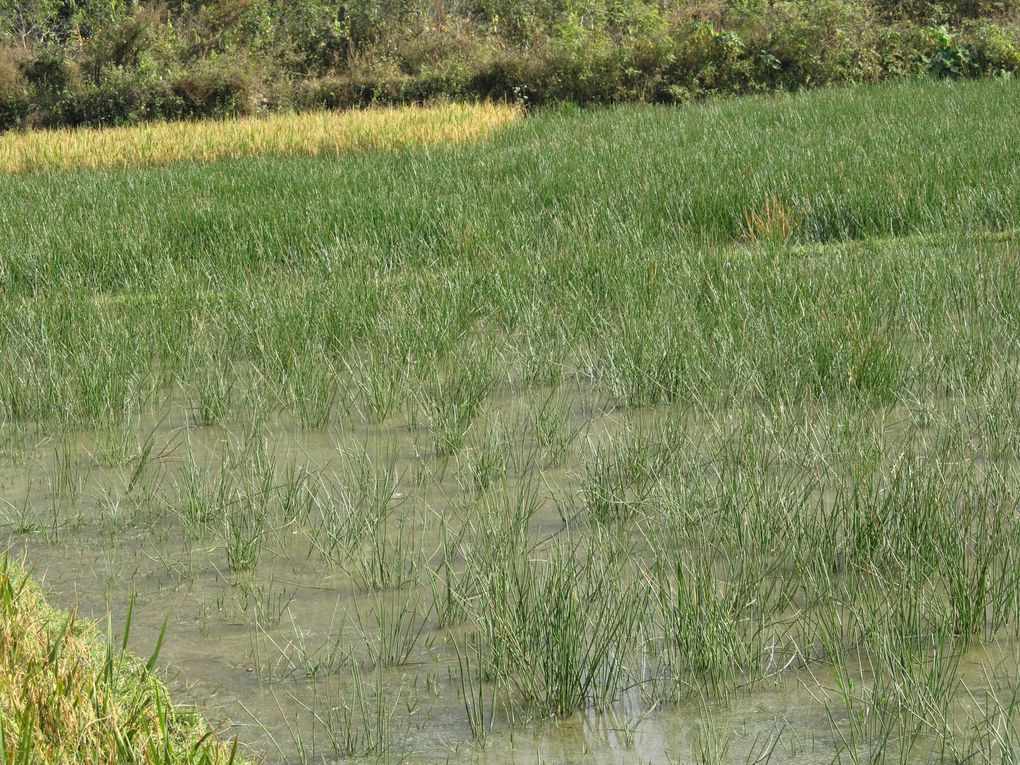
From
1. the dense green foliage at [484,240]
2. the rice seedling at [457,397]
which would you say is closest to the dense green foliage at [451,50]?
the dense green foliage at [484,240]

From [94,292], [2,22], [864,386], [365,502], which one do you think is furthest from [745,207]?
[2,22]

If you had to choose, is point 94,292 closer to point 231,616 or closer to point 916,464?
point 231,616

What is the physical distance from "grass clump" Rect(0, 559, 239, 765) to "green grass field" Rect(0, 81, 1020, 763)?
0.16 meters

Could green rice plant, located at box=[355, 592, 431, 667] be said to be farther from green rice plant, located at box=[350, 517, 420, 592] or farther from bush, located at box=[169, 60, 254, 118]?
bush, located at box=[169, 60, 254, 118]

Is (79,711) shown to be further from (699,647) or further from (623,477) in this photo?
(623,477)

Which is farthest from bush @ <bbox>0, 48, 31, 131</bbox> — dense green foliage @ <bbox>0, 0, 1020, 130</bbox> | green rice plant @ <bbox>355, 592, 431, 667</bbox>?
green rice plant @ <bbox>355, 592, 431, 667</bbox>

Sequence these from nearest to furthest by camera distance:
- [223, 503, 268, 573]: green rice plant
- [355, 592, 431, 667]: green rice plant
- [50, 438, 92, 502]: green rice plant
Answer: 1. [355, 592, 431, 667]: green rice plant
2. [223, 503, 268, 573]: green rice plant
3. [50, 438, 92, 502]: green rice plant

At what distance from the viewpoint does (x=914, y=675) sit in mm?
2193

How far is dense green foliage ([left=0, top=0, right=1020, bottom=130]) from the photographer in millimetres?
18328

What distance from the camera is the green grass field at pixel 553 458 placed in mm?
2396

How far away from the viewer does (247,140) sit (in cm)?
1395

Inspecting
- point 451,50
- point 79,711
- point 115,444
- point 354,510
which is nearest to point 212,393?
point 115,444

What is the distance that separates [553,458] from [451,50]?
692 inches

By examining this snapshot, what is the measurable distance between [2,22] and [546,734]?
2345cm
